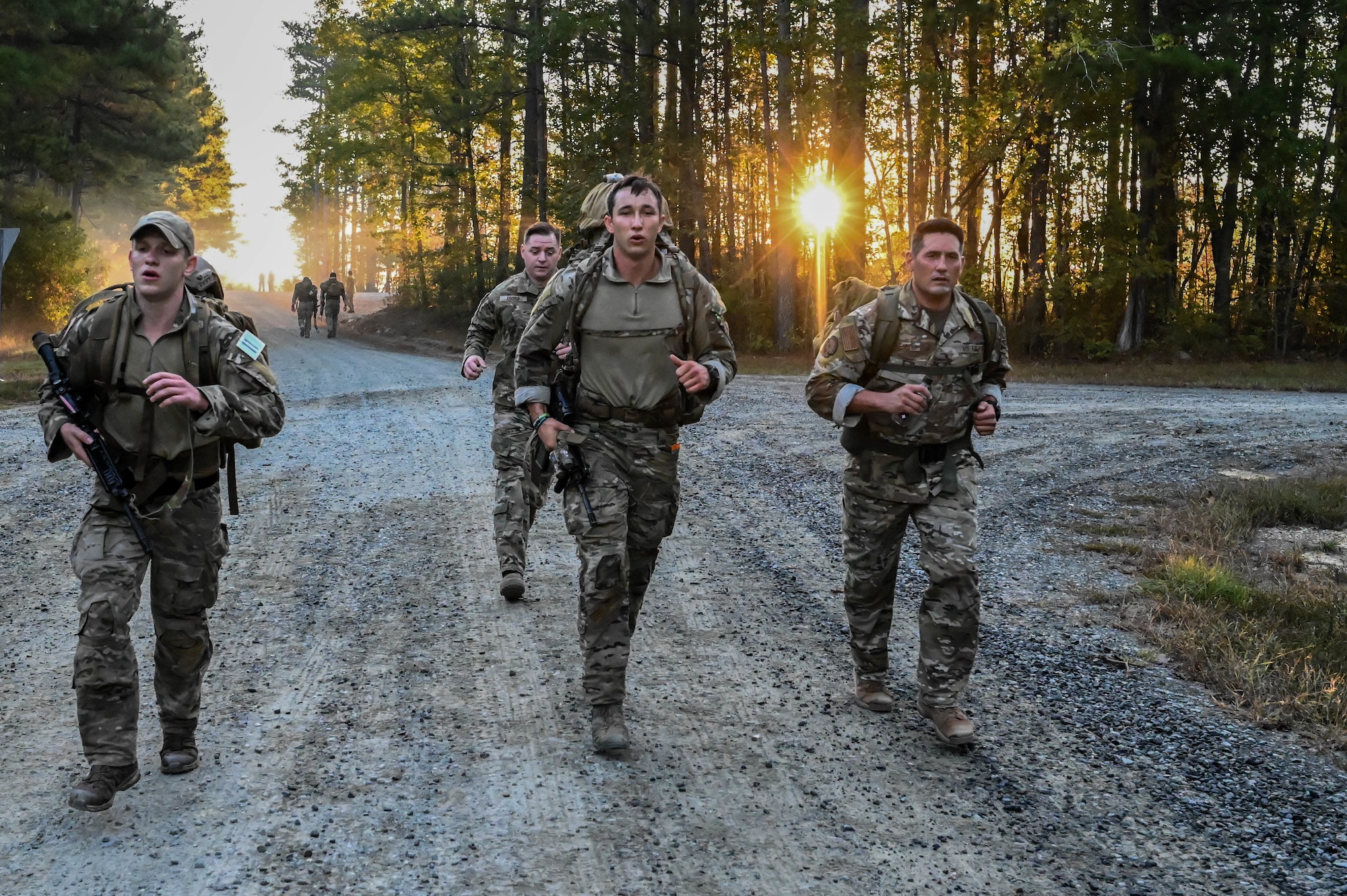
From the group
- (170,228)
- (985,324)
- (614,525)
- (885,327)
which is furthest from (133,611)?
(985,324)

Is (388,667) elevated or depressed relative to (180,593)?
depressed

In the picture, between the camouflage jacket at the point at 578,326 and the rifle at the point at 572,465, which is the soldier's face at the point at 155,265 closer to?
the camouflage jacket at the point at 578,326

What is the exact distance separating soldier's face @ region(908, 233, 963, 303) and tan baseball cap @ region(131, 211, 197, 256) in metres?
2.65

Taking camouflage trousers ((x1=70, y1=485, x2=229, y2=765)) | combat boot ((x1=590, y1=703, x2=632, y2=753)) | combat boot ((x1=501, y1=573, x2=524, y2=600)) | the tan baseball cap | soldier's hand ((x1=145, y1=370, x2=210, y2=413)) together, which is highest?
the tan baseball cap

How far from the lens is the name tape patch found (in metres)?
3.79

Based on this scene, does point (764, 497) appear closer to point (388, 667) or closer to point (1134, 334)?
point (388, 667)

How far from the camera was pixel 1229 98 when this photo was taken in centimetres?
2292

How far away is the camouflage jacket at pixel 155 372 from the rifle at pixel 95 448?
0.12 ft

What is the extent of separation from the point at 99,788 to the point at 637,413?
2222mm

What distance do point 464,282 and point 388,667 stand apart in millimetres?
27856

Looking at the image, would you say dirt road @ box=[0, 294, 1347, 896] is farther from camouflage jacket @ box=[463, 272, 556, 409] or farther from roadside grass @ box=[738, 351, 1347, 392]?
roadside grass @ box=[738, 351, 1347, 392]

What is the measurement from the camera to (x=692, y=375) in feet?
13.6

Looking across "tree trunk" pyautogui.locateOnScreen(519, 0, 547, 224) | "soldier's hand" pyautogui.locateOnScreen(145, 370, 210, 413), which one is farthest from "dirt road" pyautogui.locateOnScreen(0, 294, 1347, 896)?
"tree trunk" pyautogui.locateOnScreen(519, 0, 547, 224)

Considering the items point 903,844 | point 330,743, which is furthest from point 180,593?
point 903,844
